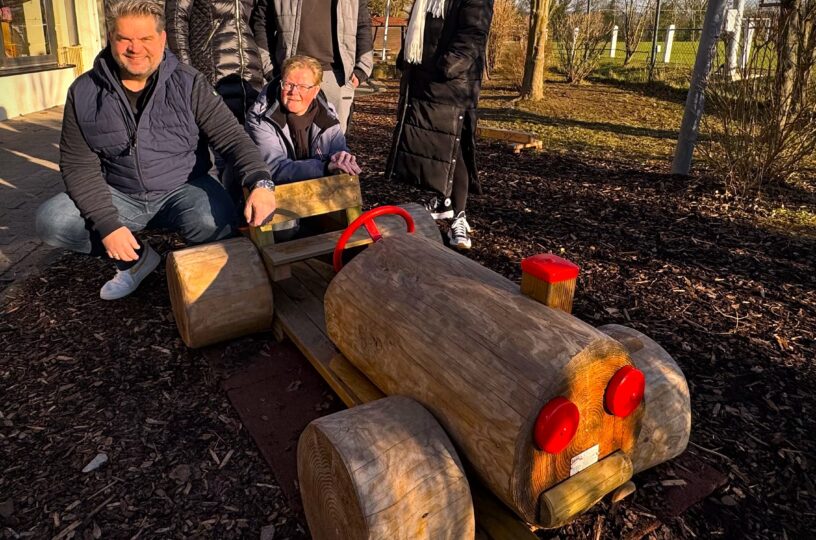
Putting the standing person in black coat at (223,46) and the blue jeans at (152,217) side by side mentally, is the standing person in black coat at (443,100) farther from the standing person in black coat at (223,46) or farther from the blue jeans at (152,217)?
the blue jeans at (152,217)

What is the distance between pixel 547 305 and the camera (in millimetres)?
1919

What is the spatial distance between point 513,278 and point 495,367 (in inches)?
93.7

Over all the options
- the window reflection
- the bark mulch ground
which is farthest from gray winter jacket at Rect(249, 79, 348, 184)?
the window reflection

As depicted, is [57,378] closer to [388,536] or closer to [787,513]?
[388,536]

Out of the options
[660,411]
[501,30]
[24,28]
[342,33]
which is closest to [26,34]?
[24,28]

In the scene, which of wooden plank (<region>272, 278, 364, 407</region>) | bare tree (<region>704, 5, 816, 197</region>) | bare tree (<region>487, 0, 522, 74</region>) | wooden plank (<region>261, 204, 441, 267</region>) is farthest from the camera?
bare tree (<region>487, 0, 522, 74</region>)

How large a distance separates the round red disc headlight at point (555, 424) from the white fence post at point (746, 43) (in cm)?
532

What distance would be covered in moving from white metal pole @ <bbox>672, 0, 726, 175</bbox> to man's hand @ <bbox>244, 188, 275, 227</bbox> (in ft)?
15.5

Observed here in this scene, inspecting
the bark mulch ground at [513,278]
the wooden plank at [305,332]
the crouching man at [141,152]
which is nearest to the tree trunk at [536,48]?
the bark mulch ground at [513,278]

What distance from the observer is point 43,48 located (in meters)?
10.9

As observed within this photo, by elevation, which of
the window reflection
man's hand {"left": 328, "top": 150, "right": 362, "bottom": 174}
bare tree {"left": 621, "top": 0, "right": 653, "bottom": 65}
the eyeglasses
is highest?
bare tree {"left": 621, "top": 0, "right": 653, "bottom": 65}

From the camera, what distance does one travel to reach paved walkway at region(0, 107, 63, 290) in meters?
4.36

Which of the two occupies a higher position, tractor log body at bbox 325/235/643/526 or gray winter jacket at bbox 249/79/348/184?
gray winter jacket at bbox 249/79/348/184

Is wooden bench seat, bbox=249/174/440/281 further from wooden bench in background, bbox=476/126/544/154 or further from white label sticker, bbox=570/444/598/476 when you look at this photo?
wooden bench in background, bbox=476/126/544/154
